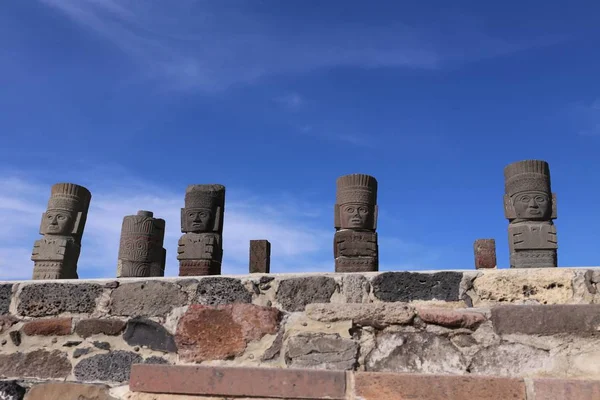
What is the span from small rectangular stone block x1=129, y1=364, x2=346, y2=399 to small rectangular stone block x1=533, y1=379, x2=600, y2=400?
844mm

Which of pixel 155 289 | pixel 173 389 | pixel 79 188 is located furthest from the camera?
pixel 79 188

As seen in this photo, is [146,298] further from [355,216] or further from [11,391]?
[355,216]

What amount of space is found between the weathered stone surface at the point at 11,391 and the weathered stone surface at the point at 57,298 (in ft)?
1.56

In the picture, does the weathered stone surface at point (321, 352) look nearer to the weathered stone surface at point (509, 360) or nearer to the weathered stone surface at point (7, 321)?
the weathered stone surface at point (509, 360)

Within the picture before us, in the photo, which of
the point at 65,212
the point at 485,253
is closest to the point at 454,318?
the point at 485,253

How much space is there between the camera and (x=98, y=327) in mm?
3410

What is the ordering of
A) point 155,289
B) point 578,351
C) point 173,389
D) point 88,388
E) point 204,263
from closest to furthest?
point 578,351 < point 173,389 < point 88,388 < point 155,289 < point 204,263

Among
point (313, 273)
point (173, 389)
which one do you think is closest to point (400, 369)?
point (313, 273)

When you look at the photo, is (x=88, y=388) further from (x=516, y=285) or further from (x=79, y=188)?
(x=79, y=188)

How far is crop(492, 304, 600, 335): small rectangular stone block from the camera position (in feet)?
8.71

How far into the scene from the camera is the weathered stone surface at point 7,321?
362 cm

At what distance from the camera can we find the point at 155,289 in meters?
3.39

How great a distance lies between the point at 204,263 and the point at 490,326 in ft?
16.2

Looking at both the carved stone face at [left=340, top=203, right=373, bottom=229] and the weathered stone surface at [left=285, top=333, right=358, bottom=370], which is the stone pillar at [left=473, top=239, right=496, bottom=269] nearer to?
the carved stone face at [left=340, top=203, right=373, bottom=229]
